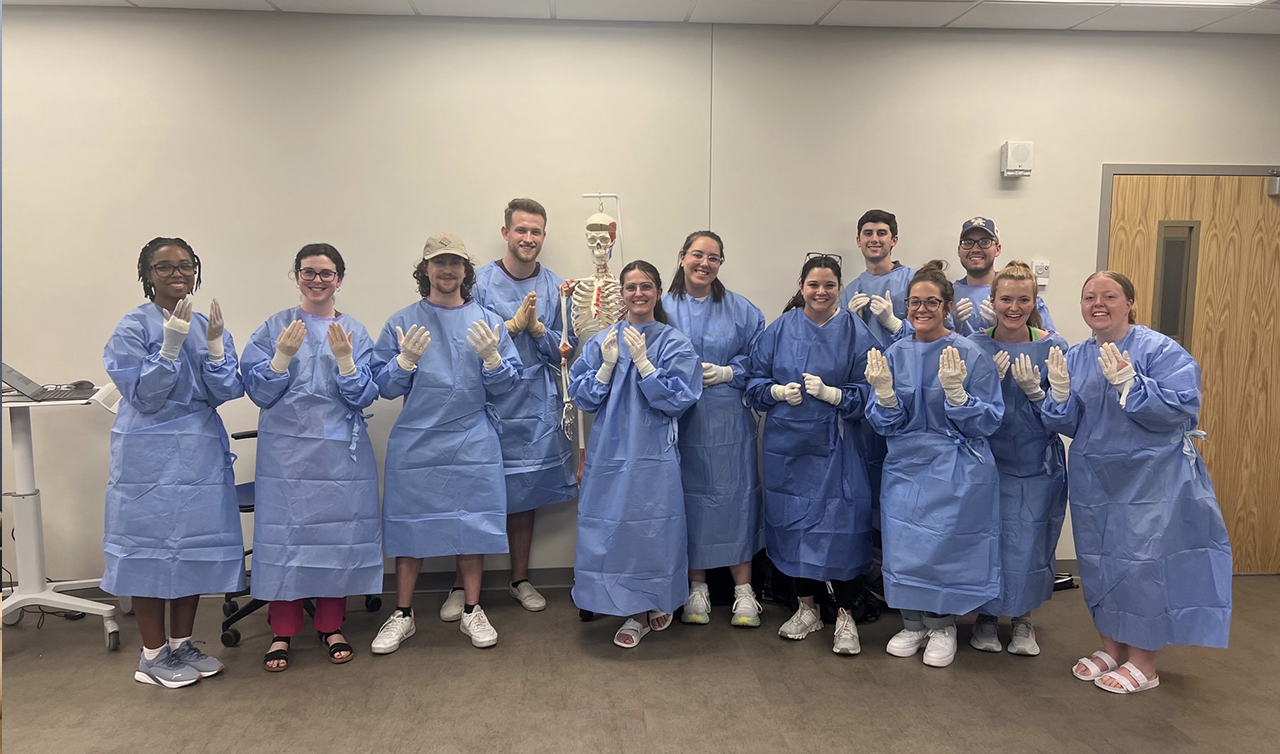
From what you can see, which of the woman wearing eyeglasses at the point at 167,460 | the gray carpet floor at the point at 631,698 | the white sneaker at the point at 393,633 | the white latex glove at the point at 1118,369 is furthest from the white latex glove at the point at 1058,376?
the woman wearing eyeglasses at the point at 167,460

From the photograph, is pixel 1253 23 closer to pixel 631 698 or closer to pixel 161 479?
pixel 631 698

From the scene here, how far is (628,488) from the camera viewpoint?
3301 mm

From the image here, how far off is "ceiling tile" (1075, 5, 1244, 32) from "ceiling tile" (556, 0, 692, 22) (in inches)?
76.7

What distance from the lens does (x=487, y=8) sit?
3.90 meters

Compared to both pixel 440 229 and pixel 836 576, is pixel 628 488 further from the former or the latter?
pixel 440 229

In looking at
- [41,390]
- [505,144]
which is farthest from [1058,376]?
[41,390]

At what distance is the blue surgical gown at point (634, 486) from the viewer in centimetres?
331

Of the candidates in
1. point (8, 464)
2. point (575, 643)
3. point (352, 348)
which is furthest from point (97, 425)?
point (575, 643)

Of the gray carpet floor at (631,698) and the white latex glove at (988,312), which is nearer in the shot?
the gray carpet floor at (631,698)

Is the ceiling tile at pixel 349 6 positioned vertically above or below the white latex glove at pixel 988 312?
above

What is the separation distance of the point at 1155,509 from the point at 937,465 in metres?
0.73

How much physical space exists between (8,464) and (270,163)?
1.80 meters

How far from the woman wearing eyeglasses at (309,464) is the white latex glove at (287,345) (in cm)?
1

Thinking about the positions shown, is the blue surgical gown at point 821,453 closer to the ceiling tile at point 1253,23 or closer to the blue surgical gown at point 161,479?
the blue surgical gown at point 161,479
